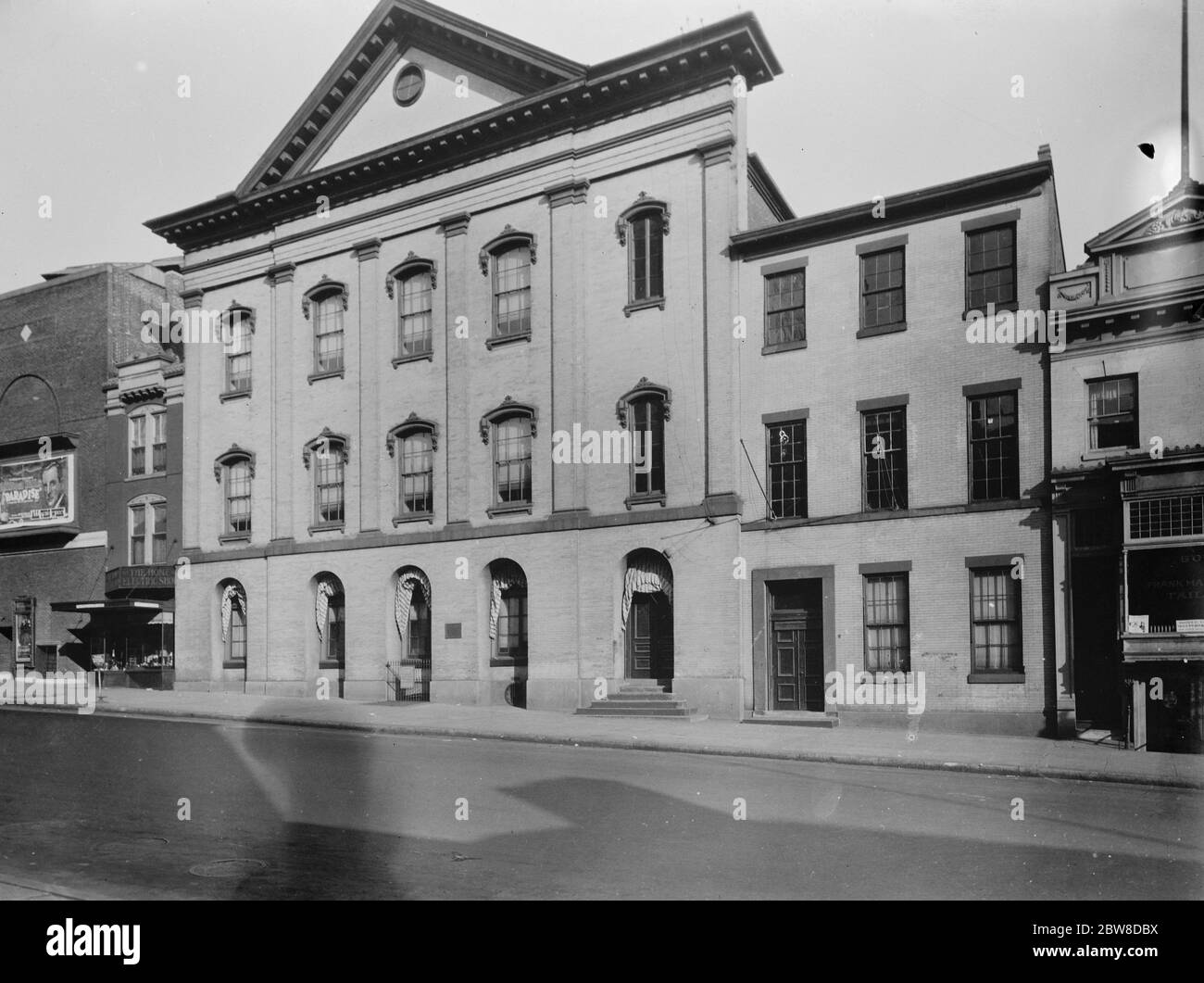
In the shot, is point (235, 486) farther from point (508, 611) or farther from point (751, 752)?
point (751, 752)

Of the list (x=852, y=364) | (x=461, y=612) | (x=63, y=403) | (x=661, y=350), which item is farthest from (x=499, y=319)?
(x=63, y=403)

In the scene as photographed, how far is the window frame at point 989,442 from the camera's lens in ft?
69.1

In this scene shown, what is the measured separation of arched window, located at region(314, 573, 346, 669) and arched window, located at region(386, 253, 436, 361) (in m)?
6.99

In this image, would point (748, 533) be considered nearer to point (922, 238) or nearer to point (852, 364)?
point (852, 364)

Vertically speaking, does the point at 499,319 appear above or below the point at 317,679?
above

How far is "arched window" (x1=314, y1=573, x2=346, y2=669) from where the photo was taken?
30.7 metres

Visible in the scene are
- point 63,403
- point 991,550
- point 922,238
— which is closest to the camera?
point 991,550

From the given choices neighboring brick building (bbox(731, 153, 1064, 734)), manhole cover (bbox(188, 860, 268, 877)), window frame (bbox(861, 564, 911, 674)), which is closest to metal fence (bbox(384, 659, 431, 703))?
neighboring brick building (bbox(731, 153, 1064, 734))

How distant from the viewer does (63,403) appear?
40.9m

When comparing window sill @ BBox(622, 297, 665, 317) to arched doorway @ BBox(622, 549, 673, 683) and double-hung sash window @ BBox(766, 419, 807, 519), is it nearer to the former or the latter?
double-hung sash window @ BBox(766, 419, 807, 519)

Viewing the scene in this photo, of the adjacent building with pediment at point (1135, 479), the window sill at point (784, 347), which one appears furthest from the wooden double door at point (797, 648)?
the window sill at point (784, 347)

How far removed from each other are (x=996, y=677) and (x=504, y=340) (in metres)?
14.5

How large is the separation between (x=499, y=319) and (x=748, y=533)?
30.1 feet

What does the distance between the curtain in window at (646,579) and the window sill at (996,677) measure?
7.02 m
